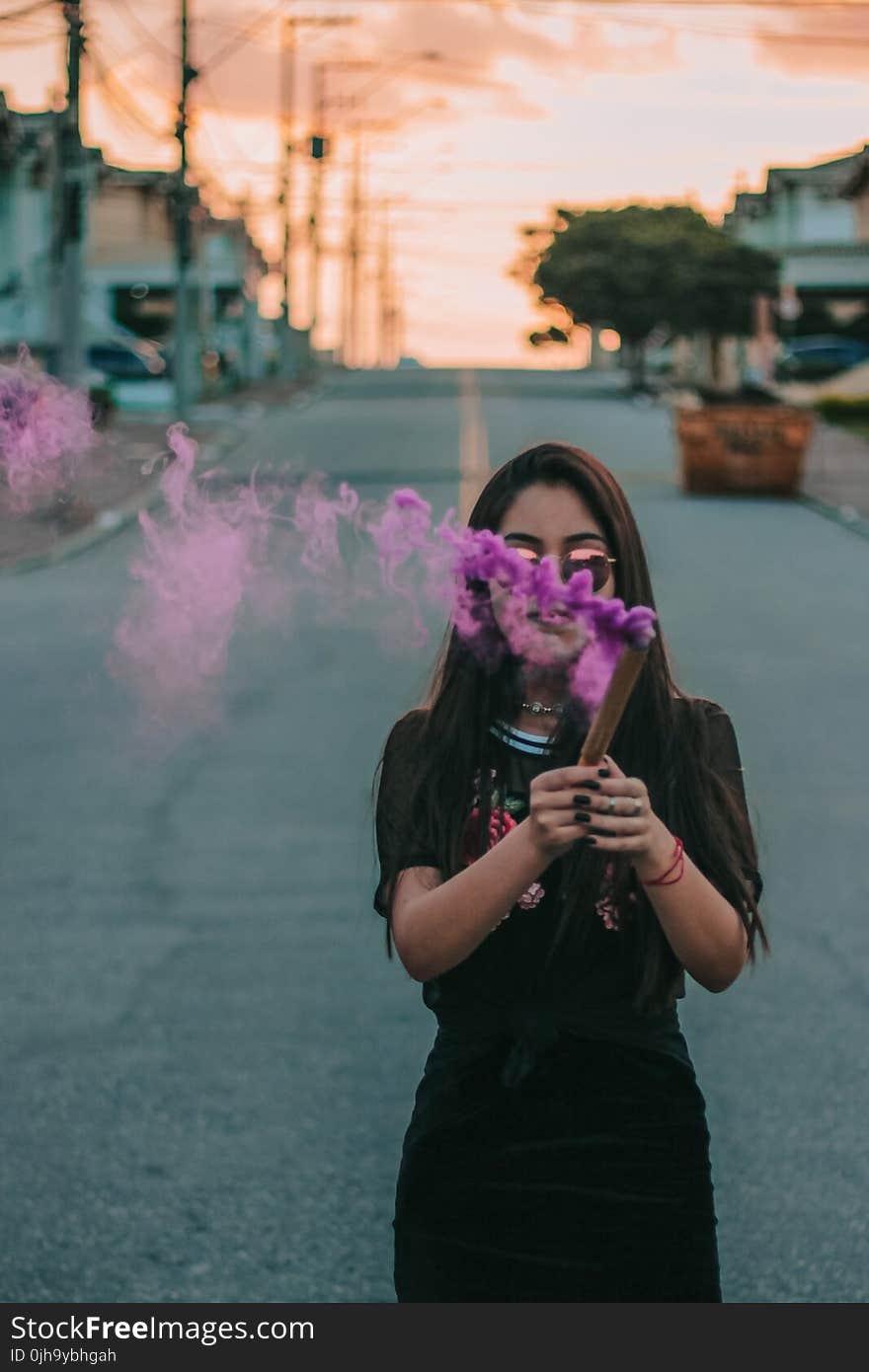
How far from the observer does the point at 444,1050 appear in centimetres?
280

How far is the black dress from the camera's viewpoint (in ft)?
8.76

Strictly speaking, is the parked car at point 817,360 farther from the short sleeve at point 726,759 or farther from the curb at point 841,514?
the short sleeve at point 726,759

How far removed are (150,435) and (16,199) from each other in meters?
21.1

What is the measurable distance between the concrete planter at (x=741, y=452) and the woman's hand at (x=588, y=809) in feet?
91.9

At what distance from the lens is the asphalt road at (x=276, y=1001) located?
5344 mm

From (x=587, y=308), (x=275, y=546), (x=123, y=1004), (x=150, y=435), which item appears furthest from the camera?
(x=587, y=308)

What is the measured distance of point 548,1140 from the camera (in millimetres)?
2699

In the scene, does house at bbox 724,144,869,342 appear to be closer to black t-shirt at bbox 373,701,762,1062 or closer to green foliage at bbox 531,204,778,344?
green foliage at bbox 531,204,778,344

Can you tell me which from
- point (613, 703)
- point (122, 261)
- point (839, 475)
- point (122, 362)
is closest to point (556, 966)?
point (613, 703)

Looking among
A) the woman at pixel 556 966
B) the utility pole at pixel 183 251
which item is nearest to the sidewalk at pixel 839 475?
the utility pole at pixel 183 251

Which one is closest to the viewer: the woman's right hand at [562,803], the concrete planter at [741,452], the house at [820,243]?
the woman's right hand at [562,803]

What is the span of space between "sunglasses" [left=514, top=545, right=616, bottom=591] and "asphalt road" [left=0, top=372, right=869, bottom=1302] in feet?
8.98

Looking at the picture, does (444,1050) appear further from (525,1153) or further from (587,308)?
(587,308)

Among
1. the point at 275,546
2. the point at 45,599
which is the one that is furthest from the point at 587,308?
the point at 275,546
